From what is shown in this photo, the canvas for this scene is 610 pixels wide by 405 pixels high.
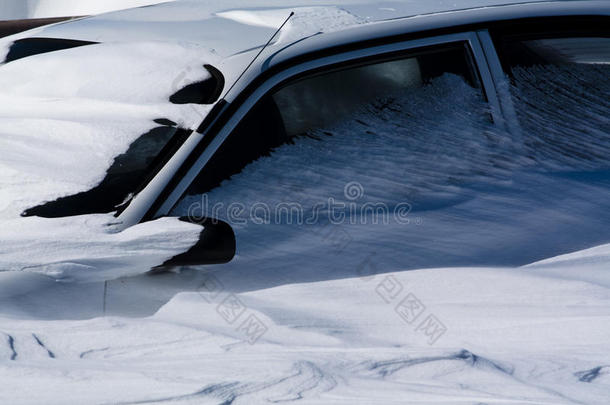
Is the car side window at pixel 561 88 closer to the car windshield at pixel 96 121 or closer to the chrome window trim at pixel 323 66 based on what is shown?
the chrome window trim at pixel 323 66

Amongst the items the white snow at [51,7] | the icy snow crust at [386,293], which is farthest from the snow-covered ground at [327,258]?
the white snow at [51,7]

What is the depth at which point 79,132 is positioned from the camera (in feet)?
6.86

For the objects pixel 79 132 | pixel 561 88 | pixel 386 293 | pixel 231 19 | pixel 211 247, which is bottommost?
pixel 386 293

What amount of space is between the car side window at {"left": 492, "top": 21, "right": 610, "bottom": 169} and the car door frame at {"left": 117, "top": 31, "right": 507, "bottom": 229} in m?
0.08

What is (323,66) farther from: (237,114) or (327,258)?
(327,258)

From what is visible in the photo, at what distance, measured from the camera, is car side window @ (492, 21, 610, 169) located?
7.71 ft

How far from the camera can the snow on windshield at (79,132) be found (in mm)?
1875

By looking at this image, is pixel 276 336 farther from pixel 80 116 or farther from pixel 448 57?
pixel 448 57

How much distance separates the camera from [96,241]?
1.90m

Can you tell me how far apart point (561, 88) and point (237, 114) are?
3.09 feet

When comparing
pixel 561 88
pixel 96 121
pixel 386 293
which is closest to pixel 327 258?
pixel 386 293

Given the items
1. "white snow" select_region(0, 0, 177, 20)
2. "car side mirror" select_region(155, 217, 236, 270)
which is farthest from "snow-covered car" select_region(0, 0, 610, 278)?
"white snow" select_region(0, 0, 177, 20)

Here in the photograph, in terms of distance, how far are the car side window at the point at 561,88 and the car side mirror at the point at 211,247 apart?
90 centimetres

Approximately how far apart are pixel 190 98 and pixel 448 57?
27.4 inches
